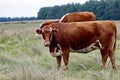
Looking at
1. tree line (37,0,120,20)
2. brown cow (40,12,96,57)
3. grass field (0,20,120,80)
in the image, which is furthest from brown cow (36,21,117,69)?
tree line (37,0,120,20)

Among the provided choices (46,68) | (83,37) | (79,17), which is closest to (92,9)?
(79,17)

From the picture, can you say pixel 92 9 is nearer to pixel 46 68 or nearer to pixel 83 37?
pixel 83 37

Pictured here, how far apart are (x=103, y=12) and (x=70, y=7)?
34.3ft

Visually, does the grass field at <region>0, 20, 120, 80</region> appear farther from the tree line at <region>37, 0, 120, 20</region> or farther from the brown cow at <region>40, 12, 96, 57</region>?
the tree line at <region>37, 0, 120, 20</region>

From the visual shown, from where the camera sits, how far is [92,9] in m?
76.8

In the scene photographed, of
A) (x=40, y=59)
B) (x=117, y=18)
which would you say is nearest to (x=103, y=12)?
(x=117, y=18)

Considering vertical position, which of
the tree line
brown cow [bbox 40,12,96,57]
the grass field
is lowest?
the tree line

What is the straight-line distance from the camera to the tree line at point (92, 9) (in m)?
71.3

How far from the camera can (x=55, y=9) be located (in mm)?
83000

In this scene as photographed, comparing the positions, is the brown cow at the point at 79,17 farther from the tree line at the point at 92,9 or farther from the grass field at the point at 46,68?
the tree line at the point at 92,9

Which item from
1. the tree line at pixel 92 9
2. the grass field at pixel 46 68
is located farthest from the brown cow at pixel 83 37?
the tree line at pixel 92 9

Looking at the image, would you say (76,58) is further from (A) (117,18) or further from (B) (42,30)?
(A) (117,18)

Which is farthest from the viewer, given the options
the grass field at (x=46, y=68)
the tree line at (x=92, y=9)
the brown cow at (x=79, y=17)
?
the tree line at (x=92, y=9)

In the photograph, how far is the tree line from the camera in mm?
71312
